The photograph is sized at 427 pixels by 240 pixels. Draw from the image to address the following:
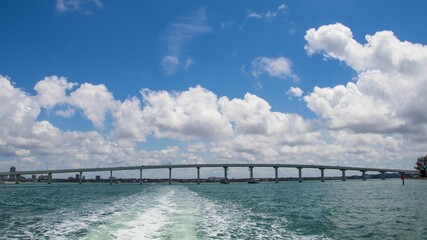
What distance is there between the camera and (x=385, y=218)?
27.3 m

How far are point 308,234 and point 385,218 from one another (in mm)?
9741

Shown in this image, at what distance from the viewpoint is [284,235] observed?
20.9 m

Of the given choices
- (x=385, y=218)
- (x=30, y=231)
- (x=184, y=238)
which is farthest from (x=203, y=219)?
(x=385, y=218)

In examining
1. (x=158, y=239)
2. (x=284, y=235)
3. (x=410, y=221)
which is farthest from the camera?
(x=410, y=221)

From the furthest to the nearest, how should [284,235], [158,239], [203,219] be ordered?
[203,219] < [284,235] < [158,239]

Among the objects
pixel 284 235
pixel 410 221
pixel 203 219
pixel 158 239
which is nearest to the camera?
pixel 158 239

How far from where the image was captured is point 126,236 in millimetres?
20156

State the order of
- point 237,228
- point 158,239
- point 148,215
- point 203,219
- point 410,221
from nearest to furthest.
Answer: point 158,239, point 237,228, point 410,221, point 203,219, point 148,215

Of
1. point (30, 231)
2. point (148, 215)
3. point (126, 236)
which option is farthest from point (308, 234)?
point (30, 231)

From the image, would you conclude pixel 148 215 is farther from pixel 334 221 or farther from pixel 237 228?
pixel 334 221

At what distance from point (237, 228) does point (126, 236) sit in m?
7.13

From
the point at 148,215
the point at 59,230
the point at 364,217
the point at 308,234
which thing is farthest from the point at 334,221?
the point at 59,230

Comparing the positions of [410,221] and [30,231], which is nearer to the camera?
[30,231]

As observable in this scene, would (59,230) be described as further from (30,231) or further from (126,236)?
(126,236)
